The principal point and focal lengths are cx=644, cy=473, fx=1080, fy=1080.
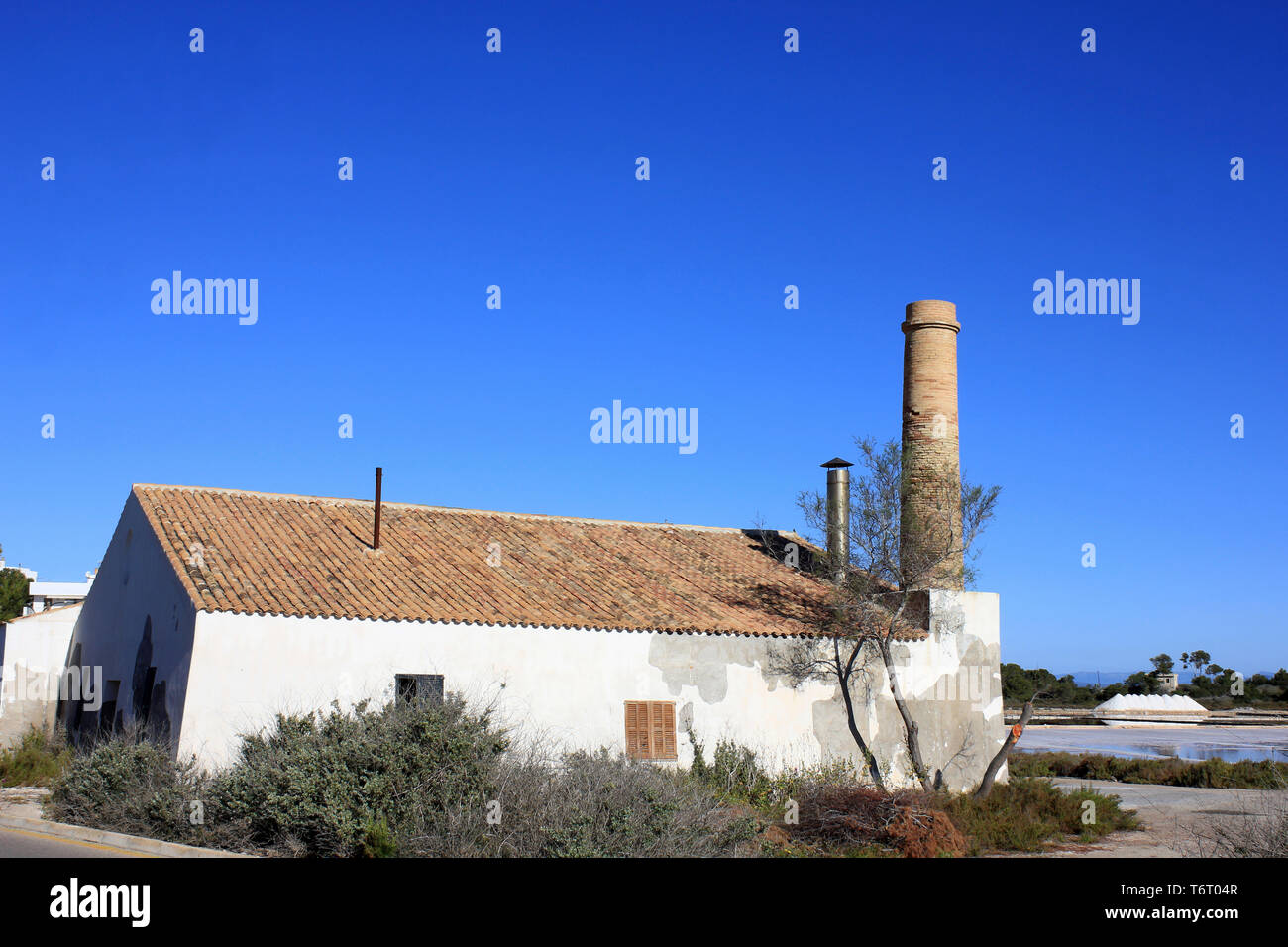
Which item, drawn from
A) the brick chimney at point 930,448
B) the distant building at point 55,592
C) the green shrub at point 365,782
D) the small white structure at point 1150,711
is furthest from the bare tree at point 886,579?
the distant building at point 55,592

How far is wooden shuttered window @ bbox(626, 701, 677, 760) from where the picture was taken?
17969 millimetres

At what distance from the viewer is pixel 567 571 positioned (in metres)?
20.6

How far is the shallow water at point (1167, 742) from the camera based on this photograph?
34.8 metres

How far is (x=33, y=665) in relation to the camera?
24766mm

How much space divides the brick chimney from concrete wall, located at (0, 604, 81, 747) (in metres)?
18.6

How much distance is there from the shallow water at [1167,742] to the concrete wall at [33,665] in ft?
92.8

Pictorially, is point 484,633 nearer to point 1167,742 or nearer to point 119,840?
point 119,840

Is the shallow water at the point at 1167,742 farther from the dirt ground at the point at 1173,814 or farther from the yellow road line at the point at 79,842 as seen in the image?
the yellow road line at the point at 79,842

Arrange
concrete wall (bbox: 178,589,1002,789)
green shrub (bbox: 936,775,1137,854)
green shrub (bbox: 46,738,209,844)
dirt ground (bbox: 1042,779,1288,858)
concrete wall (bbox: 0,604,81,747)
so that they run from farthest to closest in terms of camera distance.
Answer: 1. concrete wall (bbox: 0,604,81,747)
2. green shrub (bbox: 936,775,1137,854)
3. concrete wall (bbox: 178,589,1002,789)
4. dirt ground (bbox: 1042,779,1288,858)
5. green shrub (bbox: 46,738,209,844)

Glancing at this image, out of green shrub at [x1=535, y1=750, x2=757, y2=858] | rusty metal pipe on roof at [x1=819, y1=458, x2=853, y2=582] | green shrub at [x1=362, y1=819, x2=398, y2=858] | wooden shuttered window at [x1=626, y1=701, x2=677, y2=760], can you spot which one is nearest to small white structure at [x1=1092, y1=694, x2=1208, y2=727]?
rusty metal pipe on roof at [x1=819, y1=458, x2=853, y2=582]

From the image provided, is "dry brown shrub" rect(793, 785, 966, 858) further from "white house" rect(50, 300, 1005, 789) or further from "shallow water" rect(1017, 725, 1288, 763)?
"shallow water" rect(1017, 725, 1288, 763)
